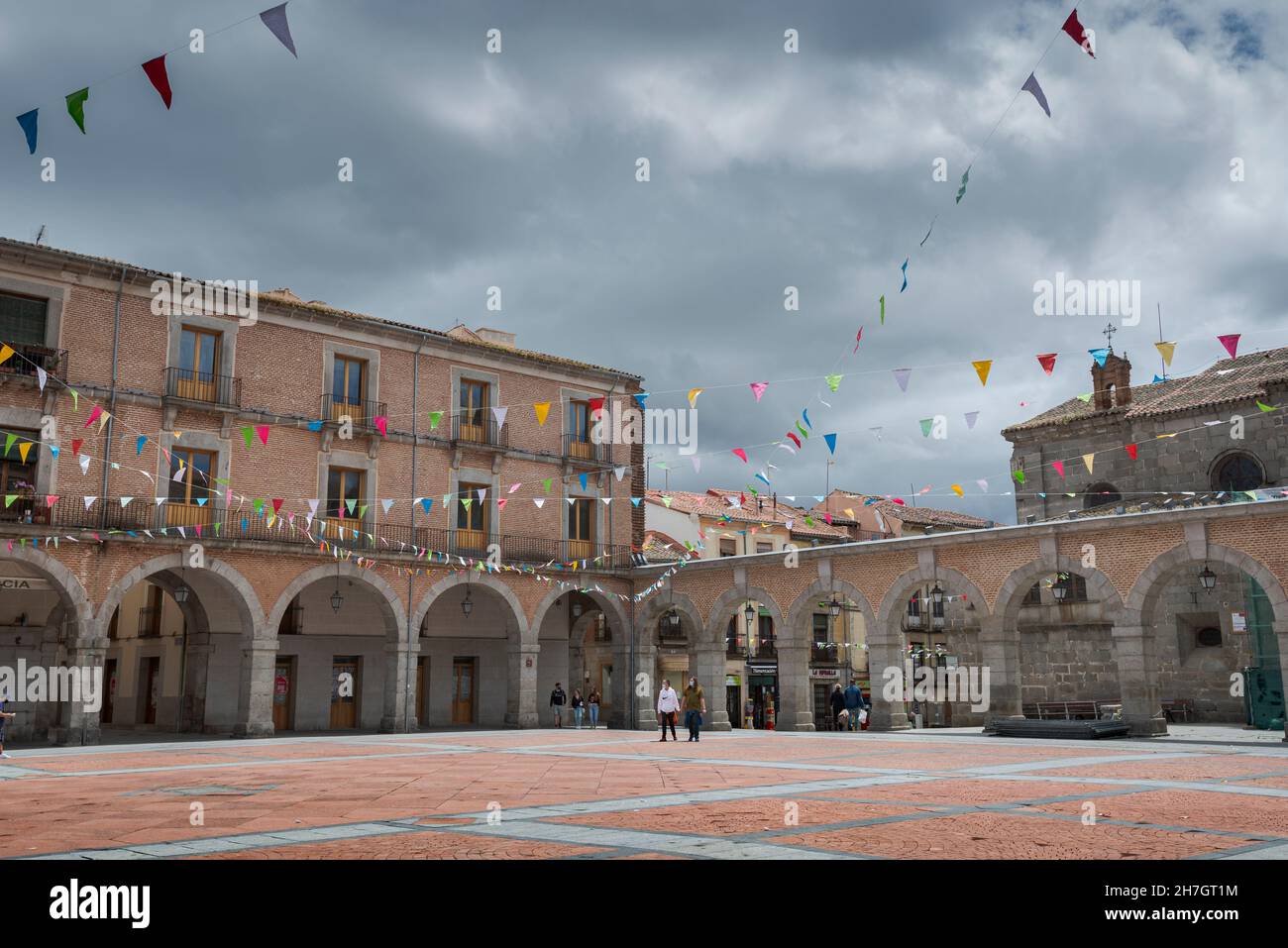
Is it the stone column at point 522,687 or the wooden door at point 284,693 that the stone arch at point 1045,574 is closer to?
the stone column at point 522,687

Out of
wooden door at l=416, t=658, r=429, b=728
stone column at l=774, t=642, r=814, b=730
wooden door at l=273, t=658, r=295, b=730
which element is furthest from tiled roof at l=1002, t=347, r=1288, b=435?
wooden door at l=273, t=658, r=295, b=730

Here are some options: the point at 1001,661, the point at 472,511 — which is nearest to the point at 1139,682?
the point at 1001,661

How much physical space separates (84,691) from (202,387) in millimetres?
7231

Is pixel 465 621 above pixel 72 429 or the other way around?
the other way around

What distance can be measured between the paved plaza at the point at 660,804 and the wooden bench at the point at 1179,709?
12.1 metres

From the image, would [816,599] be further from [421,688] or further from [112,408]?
[112,408]

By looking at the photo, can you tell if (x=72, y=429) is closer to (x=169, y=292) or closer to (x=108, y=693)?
(x=169, y=292)

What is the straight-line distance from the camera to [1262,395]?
28438 millimetres

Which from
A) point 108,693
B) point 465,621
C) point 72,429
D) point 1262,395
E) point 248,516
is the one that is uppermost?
point 1262,395

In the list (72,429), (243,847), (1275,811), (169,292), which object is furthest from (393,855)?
(169,292)

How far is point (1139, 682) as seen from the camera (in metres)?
20.9

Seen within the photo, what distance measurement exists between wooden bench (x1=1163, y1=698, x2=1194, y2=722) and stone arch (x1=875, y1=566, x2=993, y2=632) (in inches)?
316

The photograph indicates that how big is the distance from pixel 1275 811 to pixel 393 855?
6.53 meters
